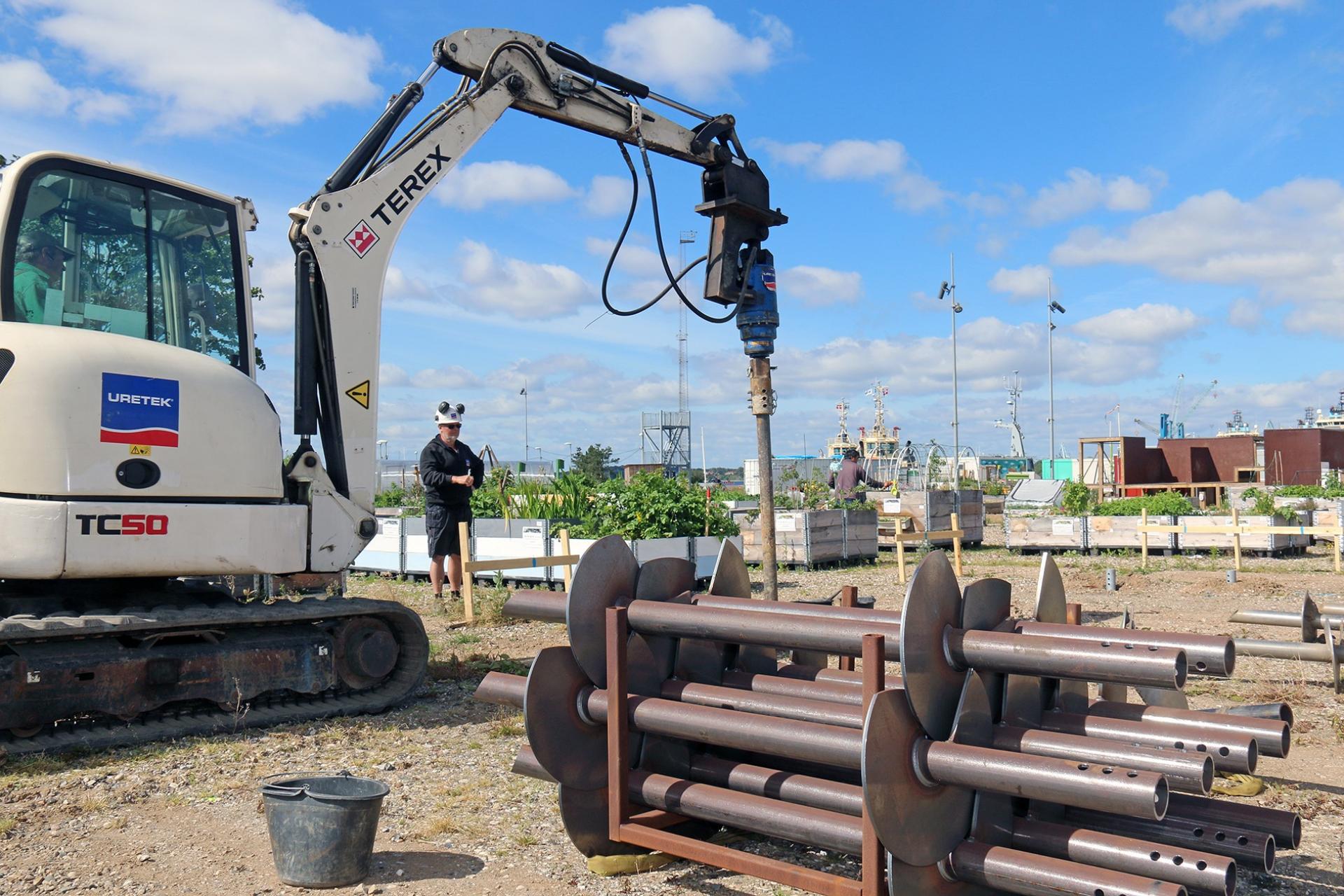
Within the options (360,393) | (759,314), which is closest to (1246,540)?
(759,314)

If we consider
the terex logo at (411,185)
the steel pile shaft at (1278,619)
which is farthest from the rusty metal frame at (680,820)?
the terex logo at (411,185)

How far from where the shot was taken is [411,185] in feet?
25.5

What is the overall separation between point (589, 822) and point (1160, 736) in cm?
218

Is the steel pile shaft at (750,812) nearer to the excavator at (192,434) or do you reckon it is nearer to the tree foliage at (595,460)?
the excavator at (192,434)

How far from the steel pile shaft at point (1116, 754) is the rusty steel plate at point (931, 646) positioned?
244 mm

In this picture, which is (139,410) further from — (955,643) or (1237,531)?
(1237,531)

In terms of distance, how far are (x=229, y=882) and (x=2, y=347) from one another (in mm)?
3260

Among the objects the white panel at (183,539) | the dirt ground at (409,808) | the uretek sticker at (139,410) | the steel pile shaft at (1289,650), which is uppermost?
the uretek sticker at (139,410)

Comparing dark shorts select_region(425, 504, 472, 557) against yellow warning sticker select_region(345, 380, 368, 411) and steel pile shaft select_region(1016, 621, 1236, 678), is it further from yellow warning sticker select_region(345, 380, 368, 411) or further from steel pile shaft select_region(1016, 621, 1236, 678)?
steel pile shaft select_region(1016, 621, 1236, 678)

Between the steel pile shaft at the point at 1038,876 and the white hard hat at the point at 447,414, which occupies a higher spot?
the white hard hat at the point at 447,414

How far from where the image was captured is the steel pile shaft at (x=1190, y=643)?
326 centimetres

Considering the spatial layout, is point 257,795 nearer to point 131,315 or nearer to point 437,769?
point 437,769

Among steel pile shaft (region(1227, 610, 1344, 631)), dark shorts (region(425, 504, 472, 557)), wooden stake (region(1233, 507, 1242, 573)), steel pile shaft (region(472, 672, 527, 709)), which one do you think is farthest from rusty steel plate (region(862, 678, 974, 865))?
wooden stake (region(1233, 507, 1242, 573))

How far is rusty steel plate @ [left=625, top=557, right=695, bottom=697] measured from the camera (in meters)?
4.27
